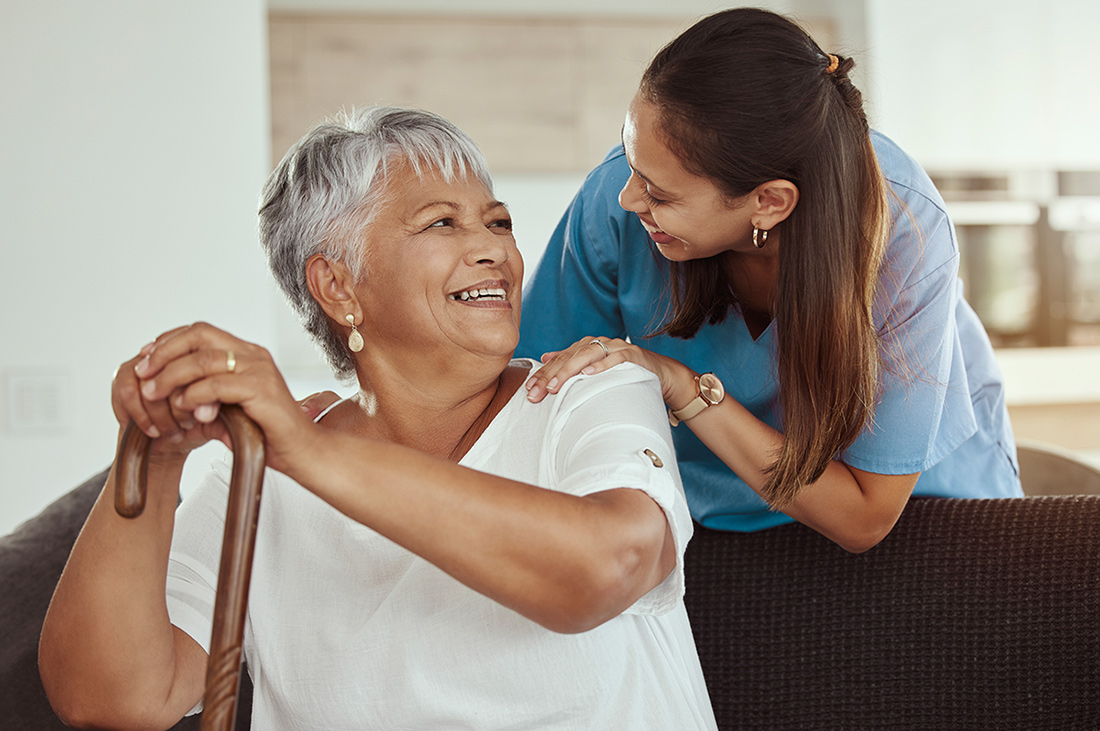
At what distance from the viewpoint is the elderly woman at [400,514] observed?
0.72 metres

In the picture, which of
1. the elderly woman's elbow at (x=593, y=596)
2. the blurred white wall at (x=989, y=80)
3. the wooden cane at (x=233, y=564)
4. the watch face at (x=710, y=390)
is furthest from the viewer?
the blurred white wall at (x=989, y=80)

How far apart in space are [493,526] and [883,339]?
0.71 meters

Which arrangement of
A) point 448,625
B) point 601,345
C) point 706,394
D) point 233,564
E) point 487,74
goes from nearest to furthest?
1. point 233,564
2. point 448,625
3. point 601,345
4. point 706,394
5. point 487,74

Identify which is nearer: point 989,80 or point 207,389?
point 207,389

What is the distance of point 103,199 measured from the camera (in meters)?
2.33

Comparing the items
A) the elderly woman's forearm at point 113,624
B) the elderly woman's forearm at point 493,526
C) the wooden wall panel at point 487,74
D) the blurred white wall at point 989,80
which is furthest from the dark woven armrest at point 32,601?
the blurred white wall at point 989,80

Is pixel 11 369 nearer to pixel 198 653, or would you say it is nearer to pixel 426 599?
pixel 198 653

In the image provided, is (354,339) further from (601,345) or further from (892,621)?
(892,621)

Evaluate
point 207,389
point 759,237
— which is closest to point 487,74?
point 759,237

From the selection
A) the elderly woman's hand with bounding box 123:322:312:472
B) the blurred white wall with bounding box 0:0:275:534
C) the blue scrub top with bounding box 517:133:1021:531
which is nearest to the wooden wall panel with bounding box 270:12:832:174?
the blurred white wall with bounding box 0:0:275:534

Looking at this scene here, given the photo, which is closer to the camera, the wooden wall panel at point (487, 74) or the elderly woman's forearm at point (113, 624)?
the elderly woman's forearm at point (113, 624)

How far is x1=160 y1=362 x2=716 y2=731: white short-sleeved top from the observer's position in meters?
0.98

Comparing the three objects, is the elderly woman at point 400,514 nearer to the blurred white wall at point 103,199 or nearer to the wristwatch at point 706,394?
the wristwatch at point 706,394

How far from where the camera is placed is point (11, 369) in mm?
2328
